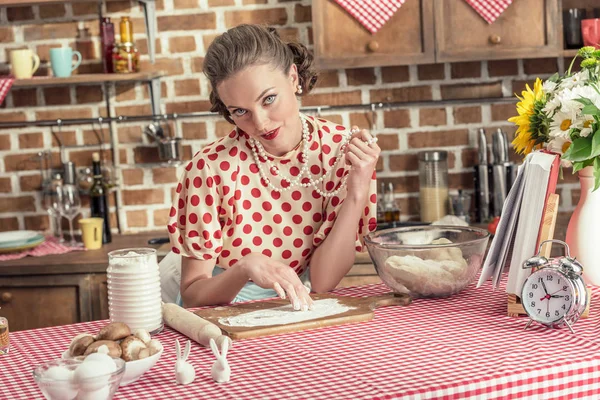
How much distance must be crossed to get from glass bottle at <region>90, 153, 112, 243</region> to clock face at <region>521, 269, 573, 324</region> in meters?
2.15

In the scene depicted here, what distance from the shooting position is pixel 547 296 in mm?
1759

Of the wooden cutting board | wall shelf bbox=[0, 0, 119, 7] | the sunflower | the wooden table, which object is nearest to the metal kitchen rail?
wall shelf bbox=[0, 0, 119, 7]

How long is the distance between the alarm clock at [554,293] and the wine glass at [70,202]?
2215 millimetres

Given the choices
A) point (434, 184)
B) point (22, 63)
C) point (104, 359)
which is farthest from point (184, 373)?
point (22, 63)

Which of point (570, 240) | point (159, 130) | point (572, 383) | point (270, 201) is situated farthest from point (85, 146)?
point (572, 383)

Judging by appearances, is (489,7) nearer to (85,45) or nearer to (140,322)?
(85,45)

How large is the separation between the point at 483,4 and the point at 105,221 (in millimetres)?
1670

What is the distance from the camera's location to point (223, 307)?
2.00 meters

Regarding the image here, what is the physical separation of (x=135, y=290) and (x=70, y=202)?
73.1 inches

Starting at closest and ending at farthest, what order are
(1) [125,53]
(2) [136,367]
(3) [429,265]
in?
(2) [136,367], (3) [429,265], (1) [125,53]

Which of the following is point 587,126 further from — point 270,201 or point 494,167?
point 494,167

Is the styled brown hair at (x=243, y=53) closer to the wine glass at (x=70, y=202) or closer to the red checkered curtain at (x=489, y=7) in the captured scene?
the red checkered curtain at (x=489, y=7)

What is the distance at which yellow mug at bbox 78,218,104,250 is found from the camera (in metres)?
3.43

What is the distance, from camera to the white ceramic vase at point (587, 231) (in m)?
2.02
